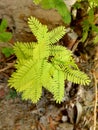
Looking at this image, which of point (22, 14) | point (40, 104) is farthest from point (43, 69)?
point (22, 14)

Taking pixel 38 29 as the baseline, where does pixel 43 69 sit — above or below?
below

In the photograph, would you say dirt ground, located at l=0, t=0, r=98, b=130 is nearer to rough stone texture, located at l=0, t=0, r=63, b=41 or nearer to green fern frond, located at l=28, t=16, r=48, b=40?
rough stone texture, located at l=0, t=0, r=63, b=41

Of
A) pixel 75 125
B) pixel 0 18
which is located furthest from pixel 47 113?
pixel 0 18

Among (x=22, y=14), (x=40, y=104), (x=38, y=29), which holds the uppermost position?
(x=22, y=14)

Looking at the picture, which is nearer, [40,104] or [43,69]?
[43,69]

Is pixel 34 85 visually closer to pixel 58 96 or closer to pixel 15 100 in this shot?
pixel 58 96

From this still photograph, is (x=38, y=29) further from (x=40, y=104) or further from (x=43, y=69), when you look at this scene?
(x=40, y=104)

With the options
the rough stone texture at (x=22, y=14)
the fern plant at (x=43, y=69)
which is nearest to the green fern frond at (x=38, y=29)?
the fern plant at (x=43, y=69)
